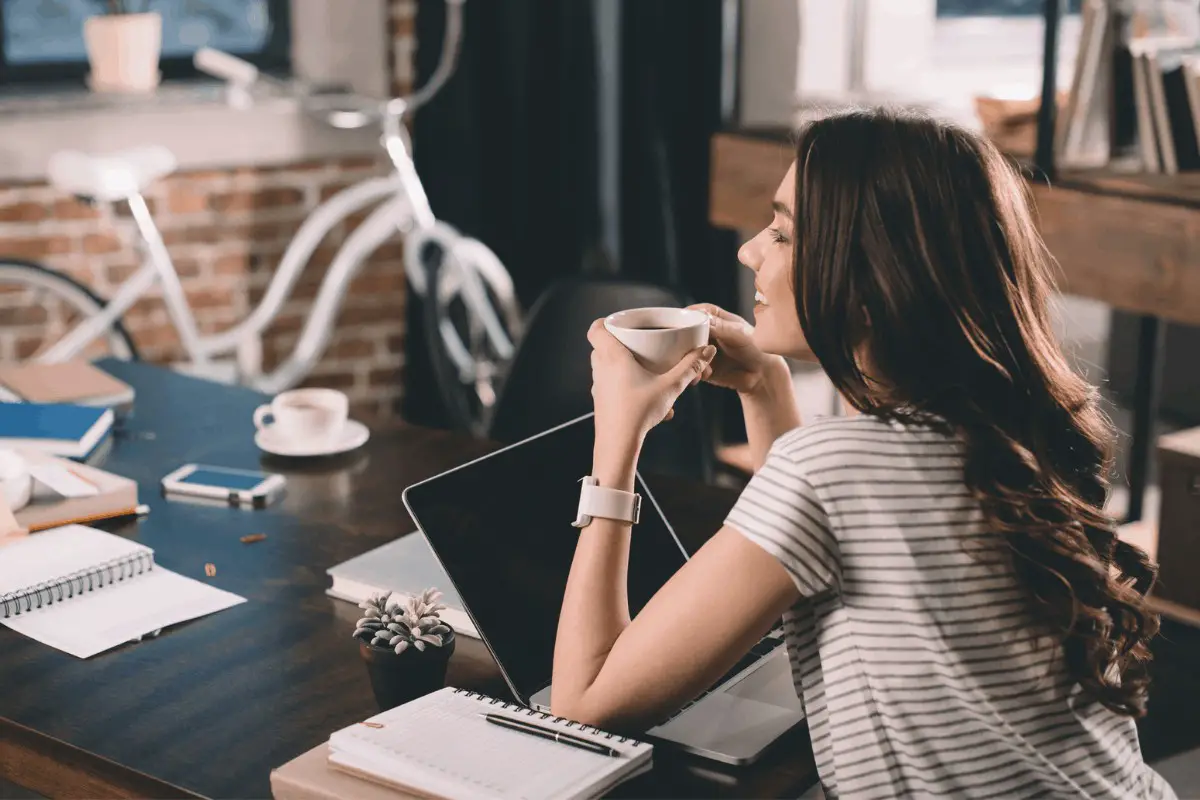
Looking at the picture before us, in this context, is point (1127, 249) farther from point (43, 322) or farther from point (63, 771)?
point (43, 322)

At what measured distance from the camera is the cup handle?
205 cm

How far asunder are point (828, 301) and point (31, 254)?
289cm

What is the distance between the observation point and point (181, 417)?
2197mm

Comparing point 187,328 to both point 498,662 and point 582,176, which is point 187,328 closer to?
point 582,176

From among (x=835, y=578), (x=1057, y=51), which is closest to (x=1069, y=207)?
(x=1057, y=51)

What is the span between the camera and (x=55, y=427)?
199 centimetres

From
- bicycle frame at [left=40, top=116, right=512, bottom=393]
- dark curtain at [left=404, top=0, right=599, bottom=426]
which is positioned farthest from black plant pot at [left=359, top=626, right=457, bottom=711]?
dark curtain at [left=404, top=0, right=599, bottom=426]

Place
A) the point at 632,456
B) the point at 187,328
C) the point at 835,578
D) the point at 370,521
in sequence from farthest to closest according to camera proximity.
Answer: the point at 187,328 < the point at 370,521 < the point at 632,456 < the point at 835,578

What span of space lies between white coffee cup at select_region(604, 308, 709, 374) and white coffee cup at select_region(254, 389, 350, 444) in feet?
2.33

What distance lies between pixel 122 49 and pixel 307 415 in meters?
1.91

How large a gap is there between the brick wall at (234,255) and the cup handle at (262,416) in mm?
1678

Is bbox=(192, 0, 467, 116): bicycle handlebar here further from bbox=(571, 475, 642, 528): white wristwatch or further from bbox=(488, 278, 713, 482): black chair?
bbox=(571, 475, 642, 528): white wristwatch

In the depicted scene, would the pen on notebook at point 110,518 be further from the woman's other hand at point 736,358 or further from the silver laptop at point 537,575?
the woman's other hand at point 736,358

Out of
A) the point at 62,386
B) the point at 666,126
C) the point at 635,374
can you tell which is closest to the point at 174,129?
the point at 666,126
